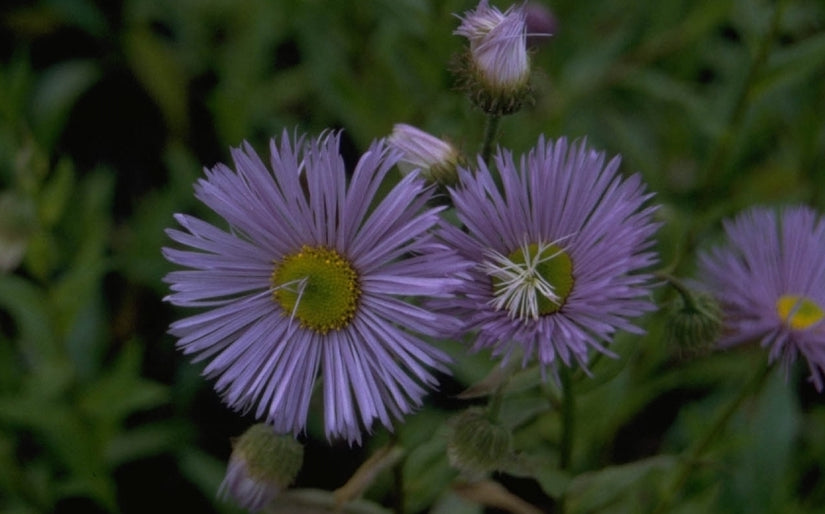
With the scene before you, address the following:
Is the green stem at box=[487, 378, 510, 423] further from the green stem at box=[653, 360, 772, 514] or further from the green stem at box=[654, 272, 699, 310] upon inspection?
the green stem at box=[653, 360, 772, 514]

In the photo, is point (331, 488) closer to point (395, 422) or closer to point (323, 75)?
point (395, 422)

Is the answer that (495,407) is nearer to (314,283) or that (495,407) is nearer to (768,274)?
(314,283)

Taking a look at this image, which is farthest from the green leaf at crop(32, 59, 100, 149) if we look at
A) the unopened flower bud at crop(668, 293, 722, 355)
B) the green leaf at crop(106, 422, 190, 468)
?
the unopened flower bud at crop(668, 293, 722, 355)

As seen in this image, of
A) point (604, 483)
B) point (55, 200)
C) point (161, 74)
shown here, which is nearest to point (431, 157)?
point (604, 483)

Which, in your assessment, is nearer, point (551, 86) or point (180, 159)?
point (180, 159)

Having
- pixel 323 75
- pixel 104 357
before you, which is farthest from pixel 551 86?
pixel 104 357

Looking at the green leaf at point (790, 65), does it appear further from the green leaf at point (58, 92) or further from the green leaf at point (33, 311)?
the green leaf at point (58, 92)
